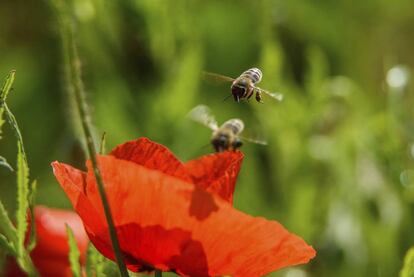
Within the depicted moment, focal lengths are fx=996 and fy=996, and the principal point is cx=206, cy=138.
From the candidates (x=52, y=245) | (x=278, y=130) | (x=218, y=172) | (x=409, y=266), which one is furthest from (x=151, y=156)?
(x=278, y=130)

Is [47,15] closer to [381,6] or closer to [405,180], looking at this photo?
[381,6]

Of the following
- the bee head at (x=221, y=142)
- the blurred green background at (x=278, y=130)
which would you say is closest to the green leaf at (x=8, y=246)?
the bee head at (x=221, y=142)

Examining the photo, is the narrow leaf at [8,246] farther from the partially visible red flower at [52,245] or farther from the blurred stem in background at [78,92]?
the partially visible red flower at [52,245]

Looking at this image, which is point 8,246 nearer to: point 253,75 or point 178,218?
point 178,218

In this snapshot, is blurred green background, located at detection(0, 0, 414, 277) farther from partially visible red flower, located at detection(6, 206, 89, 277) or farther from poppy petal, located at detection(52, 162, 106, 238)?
poppy petal, located at detection(52, 162, 106, 238)

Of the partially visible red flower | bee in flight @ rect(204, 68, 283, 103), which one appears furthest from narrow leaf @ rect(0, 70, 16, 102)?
the partially visible red flower

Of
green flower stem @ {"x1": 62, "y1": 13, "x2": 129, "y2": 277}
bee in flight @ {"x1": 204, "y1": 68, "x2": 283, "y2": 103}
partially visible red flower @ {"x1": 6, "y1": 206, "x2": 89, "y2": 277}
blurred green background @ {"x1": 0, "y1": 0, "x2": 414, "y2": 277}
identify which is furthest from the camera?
blurred green background @ {"x1": 0, "y1": 0, "x2": 414, "y2": 277}
